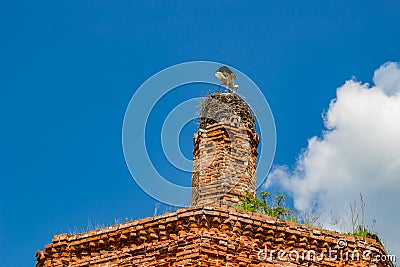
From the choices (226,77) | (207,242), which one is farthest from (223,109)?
(207,242)

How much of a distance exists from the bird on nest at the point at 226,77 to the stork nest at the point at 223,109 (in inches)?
16.5

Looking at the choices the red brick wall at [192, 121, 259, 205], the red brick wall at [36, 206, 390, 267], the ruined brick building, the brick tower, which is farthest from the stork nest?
the red brick wall at [36, 206, 390, 267]

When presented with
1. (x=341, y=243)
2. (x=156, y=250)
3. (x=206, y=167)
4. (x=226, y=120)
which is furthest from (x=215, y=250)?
(x=226, y=120)

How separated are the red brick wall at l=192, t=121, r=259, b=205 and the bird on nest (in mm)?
1096

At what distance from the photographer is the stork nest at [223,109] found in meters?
12.4

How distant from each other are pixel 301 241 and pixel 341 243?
2.12ft

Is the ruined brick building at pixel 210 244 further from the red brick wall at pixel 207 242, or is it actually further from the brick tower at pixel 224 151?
the brick tower at pixel 224 151

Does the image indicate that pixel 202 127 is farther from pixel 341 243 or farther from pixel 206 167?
pixel 341 243

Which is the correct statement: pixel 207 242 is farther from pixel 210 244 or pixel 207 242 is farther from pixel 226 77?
pixel 226 77

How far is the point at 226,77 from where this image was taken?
13164 millimetres

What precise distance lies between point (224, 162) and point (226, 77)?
2.24 meters

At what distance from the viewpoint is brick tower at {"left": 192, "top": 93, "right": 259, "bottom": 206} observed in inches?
453

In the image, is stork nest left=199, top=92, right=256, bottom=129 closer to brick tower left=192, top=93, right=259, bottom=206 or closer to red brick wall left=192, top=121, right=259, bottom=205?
brick tower left=192, top=93, right=259, bottom=206

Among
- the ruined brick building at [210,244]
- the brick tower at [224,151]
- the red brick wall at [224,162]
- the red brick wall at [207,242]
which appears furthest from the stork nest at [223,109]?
the red brick wall at [207,242]
